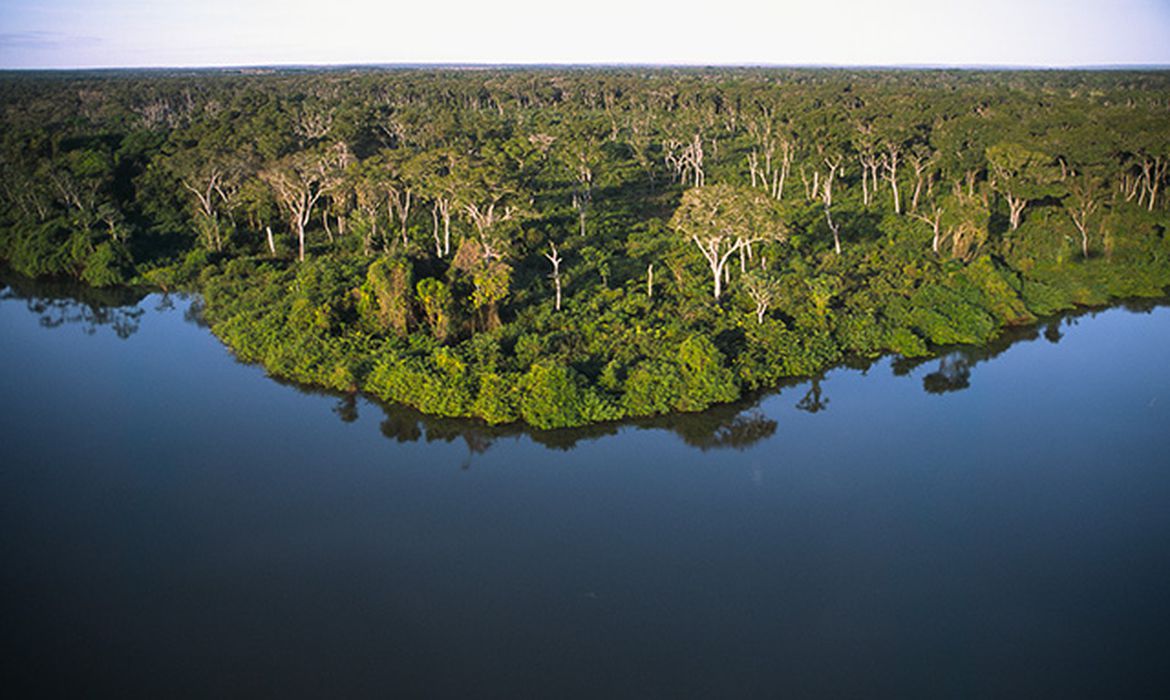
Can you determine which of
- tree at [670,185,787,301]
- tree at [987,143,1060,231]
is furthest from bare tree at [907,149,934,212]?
tree at [670,185,787,301]

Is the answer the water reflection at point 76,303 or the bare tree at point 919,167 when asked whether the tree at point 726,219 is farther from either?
the water reflection at point 76,303

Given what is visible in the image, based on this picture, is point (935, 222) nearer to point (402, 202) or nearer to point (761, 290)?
point (761, 290)

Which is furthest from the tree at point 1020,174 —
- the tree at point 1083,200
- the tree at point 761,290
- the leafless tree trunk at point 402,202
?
the leafless tree trunk at point 402,202

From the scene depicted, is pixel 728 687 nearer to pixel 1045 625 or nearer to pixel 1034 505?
pixel 1045 625

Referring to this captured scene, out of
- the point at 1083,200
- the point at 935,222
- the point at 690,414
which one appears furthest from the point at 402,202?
the point at 1083,200

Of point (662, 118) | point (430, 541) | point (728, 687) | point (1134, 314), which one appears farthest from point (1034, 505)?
point (662, 118)

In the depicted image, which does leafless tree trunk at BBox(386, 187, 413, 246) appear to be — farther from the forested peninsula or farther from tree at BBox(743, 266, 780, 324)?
tree at BBox(743, 266, 780, 324)
